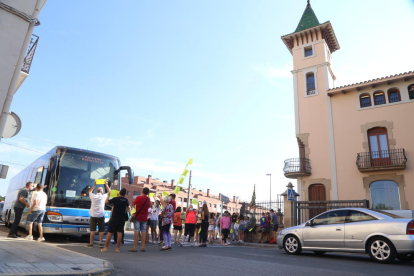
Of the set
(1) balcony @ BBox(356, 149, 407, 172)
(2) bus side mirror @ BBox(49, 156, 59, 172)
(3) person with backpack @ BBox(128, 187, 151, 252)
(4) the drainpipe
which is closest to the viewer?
(4) the drainpipe

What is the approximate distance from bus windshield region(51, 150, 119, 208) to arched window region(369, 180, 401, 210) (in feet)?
50.6

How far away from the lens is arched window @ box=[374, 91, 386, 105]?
1980 cm

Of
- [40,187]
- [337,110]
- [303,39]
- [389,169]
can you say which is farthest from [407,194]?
[40,187]

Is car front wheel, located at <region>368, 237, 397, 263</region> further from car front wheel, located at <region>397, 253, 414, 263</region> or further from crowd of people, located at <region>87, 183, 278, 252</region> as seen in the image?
crowd of people, located at <region>87, 183, 278, 252</region>

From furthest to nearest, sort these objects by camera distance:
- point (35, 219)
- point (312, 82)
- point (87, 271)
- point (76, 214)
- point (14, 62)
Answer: point (312, 82), point (76, 214), point (35, 219), point (14, 62), point (87, 271)

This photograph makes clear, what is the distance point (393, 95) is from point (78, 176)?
19097mm

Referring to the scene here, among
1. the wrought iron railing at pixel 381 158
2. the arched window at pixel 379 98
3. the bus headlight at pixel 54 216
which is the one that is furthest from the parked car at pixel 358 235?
the arched window at pixel 379 98

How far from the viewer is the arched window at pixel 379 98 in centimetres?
1980

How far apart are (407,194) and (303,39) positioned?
44.4 feet

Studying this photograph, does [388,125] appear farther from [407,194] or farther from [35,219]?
[35,219]

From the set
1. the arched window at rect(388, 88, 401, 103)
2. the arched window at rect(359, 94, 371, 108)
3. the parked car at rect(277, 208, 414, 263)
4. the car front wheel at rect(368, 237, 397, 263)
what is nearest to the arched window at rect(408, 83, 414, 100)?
the arched window at rect(388, 88, 401, 103)

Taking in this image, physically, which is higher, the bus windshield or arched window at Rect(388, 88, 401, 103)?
arched window at Rect(388, 88, 401, 103)

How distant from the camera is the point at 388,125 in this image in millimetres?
Result: 18969

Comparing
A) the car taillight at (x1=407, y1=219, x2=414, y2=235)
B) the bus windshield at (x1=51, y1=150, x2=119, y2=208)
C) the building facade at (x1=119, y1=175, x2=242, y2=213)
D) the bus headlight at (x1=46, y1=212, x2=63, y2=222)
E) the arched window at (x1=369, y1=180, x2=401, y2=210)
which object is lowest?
the bus headlight at (x1=46, y1=212, x2=63, y2=222)
